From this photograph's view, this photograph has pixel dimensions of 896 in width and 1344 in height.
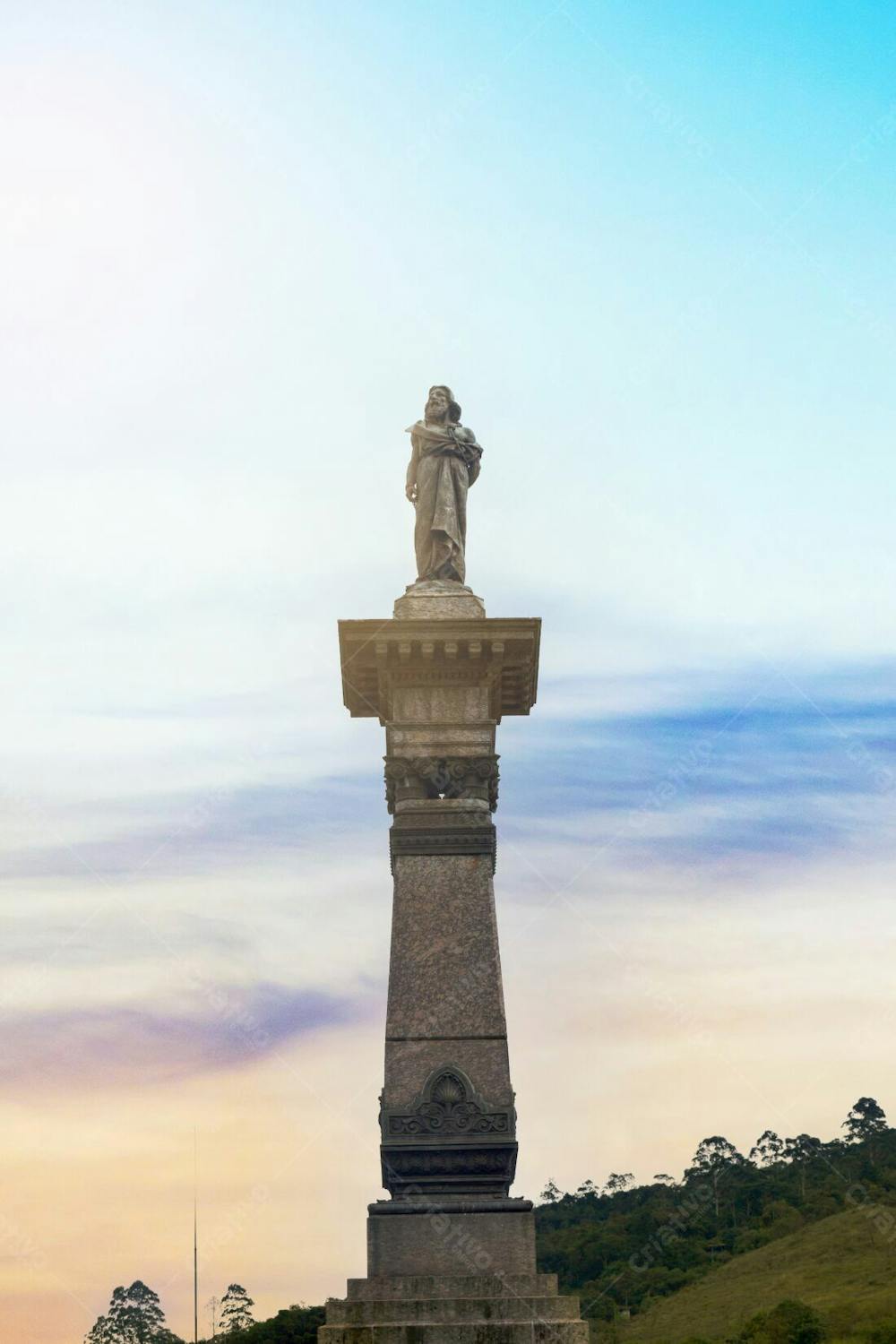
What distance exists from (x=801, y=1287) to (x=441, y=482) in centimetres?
4953

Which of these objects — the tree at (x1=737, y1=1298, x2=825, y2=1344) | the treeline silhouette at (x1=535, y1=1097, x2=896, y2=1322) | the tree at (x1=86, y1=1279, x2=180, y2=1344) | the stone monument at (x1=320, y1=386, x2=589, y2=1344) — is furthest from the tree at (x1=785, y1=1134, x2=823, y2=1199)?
the stone monument at (x1=320, y1=386, x2=589, y2=1344)

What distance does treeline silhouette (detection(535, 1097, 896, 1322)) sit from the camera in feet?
192

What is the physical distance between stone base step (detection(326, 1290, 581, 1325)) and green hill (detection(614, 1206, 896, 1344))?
42.3m

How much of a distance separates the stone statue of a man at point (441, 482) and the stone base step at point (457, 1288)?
8.38m

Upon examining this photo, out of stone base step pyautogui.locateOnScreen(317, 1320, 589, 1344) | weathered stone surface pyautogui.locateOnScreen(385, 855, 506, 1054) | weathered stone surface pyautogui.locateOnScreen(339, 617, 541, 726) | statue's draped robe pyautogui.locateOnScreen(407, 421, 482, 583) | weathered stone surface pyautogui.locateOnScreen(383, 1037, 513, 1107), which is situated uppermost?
statue's draped robe pyautogui.locateOnScreen(407, 421, 482, 583)

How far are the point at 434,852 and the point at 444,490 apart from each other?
185 inches

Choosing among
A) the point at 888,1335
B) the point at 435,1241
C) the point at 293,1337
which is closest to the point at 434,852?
the point at 435,1241

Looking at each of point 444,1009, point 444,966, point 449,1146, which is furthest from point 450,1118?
point 444,966

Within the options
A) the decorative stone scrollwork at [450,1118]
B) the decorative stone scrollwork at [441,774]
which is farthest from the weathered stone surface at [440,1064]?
the decorative stone scrollwork at [441,774]

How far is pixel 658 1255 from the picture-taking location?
68.1 metres

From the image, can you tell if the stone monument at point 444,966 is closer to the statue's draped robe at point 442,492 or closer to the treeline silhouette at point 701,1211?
the statue's draped robe at point 442,492

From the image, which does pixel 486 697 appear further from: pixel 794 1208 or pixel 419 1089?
pixel 794 1208

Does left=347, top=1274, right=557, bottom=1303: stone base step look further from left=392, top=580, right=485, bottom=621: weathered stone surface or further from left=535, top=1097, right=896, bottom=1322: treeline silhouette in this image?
left=535, top=1097, right=896, bottom=1322: treeline silhouette

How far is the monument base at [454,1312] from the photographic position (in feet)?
59.7
